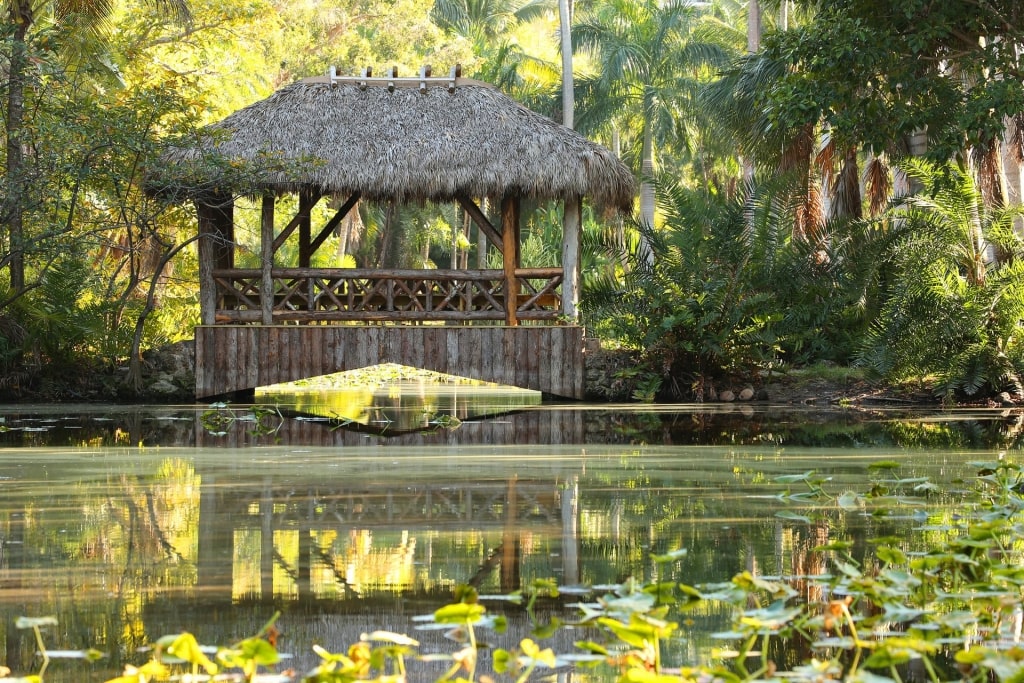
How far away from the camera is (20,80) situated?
41.1 feet

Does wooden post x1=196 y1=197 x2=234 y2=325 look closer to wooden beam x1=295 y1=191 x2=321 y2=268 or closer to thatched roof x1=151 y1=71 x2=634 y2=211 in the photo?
thatched roof x1=151 y1=71 x2=634 y2=211

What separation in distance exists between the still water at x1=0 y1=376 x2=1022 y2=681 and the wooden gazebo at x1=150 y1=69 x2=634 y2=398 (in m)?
4.39

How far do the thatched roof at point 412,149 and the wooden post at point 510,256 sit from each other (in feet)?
1.02

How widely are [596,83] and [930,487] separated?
87.7 feet

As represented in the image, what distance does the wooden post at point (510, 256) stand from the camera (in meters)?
13.7

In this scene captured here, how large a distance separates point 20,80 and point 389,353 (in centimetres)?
448

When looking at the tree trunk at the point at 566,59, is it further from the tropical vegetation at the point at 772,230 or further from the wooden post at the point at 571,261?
the wooden post at the point at 571,261

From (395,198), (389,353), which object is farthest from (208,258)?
(389,353)

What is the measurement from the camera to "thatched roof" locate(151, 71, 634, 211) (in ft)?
42.9

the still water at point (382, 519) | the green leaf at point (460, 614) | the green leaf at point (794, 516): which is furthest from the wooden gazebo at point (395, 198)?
the green leaf at point (460, 614)

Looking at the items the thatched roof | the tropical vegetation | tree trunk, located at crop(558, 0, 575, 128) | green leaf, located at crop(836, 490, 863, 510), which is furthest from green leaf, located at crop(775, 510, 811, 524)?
tree trunk, located at crop(558, 0, 575, 128)

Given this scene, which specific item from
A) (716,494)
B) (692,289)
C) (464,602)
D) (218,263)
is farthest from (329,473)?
(218,263)

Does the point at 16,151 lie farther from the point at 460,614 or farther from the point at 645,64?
the point at 645,64

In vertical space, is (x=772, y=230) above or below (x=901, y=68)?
below
